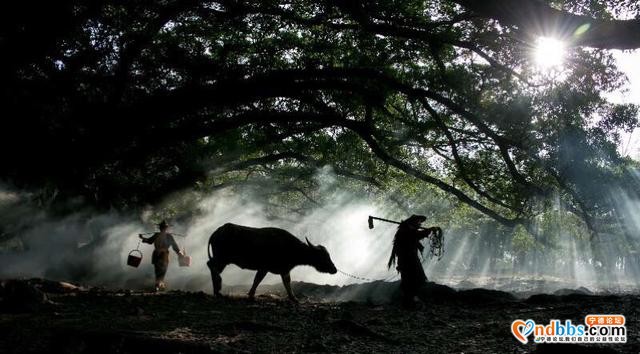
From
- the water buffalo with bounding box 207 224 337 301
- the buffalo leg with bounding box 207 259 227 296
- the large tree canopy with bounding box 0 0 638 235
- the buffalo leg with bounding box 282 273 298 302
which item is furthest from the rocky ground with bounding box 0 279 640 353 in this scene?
the large tree canopy with bounding box 0 0 638 235

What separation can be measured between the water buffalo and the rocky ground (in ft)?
3.66

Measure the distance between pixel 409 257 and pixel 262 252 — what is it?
3770 mm

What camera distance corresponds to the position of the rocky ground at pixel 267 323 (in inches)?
206

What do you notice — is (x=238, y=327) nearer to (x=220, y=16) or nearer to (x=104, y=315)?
(x=104, y=315)

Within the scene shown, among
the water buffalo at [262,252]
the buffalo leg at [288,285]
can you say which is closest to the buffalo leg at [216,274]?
the water buffalo at [262,252]

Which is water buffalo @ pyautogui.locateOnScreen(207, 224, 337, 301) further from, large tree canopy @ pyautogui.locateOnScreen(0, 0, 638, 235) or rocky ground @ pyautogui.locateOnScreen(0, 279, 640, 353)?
large tree canopy @ pyautogui.locateOnScreen(0, 0, 638, 235)

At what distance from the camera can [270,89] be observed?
984cm

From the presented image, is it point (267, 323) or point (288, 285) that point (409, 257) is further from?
point (267, 323)

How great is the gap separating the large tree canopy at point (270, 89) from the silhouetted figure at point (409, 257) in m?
2.52

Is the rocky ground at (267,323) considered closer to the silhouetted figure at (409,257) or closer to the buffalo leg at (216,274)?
the silhouetted figure at (409,257)

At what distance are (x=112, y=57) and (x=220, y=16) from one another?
9.46ft

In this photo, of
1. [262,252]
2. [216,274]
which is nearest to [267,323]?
[262,252]

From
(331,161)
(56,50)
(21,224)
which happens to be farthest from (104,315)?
(21,224)

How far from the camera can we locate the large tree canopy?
8891 mm
